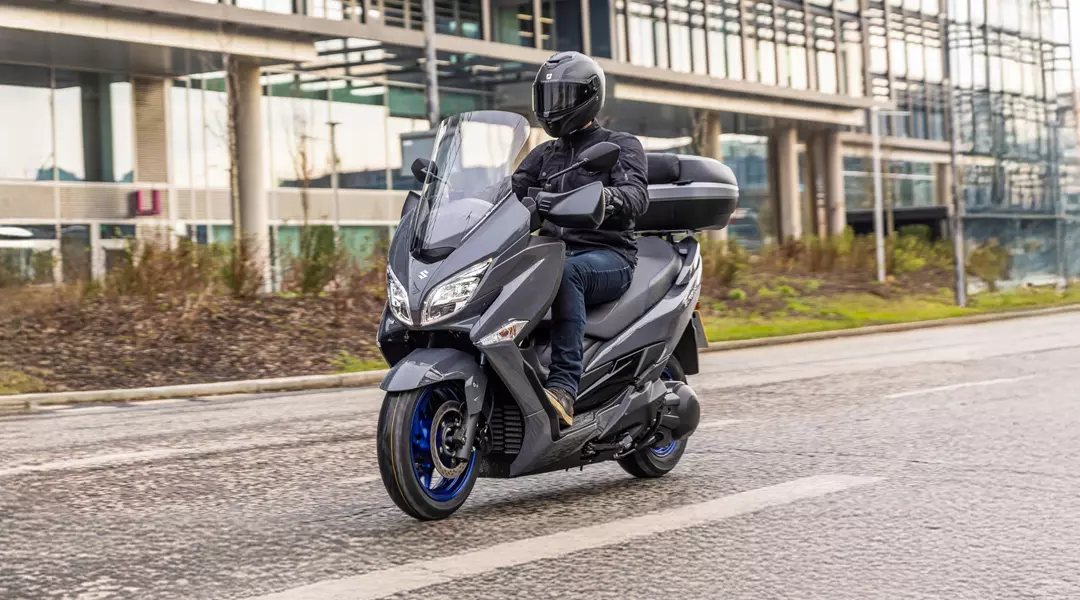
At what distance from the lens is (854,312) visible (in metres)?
27.5

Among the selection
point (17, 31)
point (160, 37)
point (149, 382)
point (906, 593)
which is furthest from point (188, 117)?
point (906, 593)

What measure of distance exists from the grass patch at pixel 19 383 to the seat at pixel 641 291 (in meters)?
9.00

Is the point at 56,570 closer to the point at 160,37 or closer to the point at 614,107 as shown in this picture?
the point at 160,37

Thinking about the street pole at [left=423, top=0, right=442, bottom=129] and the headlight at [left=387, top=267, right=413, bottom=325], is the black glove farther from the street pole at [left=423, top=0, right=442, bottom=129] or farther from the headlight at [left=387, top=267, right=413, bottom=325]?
the street pole at [left=423, top=0, right=442, bottom=129]

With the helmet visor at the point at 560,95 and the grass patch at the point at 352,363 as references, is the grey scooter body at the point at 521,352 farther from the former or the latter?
the grass patch at the point at 352,363

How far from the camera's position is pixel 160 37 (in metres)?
28.2

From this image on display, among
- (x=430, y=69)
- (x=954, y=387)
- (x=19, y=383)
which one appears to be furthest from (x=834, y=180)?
(x=19, y=383)

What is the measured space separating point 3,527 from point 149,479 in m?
1.35

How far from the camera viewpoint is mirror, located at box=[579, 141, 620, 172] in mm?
5625

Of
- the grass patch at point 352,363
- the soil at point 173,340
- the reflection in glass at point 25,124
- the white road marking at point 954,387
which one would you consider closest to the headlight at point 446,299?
the white road marking at point 954,387

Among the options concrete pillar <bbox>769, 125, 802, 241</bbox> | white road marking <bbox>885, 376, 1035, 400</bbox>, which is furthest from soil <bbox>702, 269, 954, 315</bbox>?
concrete pillar <bbox>769, 125, 802, 241</bbox>

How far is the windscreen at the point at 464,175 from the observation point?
5.48 metres

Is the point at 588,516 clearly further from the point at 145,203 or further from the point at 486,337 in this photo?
the point at 145,203

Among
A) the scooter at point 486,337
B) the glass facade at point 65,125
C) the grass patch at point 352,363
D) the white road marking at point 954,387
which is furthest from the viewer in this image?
the glass facade at point 65,125
